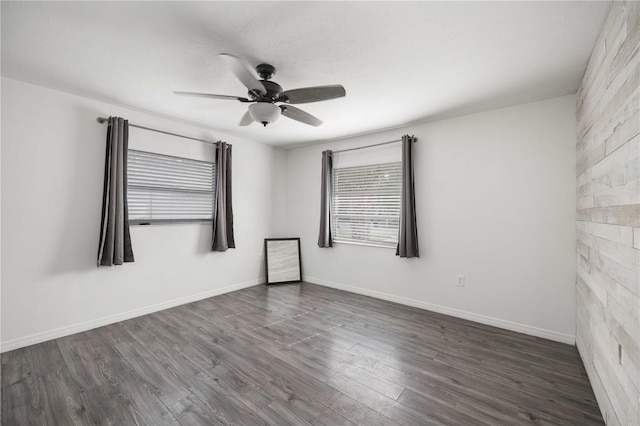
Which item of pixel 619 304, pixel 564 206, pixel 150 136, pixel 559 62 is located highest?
pixel 559 62

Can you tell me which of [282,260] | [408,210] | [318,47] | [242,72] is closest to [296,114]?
[318,47]

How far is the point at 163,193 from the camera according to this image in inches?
142

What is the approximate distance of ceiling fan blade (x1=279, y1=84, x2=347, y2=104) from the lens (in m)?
2.10

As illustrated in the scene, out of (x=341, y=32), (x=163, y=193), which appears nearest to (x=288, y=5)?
(x=341, y=32)

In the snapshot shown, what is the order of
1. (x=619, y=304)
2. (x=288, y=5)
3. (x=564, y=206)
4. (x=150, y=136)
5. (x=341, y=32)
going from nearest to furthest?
(x=619, y=304) → (x=288, y=5) → (x=341, y=32) → (x=564, y=206) → (x=150, y=136)

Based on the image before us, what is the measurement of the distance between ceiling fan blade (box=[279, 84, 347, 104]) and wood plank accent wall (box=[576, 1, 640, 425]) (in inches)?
61.7

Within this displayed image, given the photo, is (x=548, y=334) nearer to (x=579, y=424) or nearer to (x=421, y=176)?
(x=579, y=424)

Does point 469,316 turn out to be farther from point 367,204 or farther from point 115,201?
point 115,201

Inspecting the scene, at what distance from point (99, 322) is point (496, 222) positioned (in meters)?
4.53

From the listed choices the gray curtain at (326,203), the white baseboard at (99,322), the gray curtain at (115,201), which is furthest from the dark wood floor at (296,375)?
the gray curtain at (326,203)

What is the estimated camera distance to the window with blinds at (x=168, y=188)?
11.0 feet

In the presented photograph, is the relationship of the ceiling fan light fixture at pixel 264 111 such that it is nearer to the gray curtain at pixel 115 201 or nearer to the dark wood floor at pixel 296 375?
the gray curtain at pixel 115 201

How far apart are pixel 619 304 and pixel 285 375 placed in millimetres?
2089

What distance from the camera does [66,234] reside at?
2.84 meters
